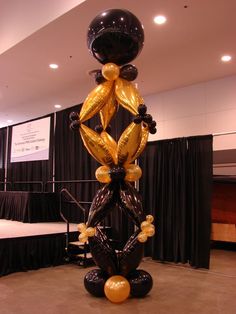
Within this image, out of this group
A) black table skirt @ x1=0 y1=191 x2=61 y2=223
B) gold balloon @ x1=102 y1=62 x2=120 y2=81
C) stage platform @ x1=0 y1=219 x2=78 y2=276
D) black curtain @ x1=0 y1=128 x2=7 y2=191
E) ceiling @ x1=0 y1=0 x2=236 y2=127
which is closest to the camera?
gold balloon @ x1=102 y1=62 x2=120 y2=81

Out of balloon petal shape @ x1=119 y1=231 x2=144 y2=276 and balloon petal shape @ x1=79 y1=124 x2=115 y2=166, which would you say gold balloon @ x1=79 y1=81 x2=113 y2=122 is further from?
balloon petal shape @ x1=119 y1=231 x2=144 y2=276

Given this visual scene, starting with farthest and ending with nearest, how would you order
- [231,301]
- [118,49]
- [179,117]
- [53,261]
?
[179,117]
[53,261]
[231,301]
[118,49]

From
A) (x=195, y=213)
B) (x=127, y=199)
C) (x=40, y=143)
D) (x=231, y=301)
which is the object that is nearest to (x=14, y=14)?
(x=40, y=143)

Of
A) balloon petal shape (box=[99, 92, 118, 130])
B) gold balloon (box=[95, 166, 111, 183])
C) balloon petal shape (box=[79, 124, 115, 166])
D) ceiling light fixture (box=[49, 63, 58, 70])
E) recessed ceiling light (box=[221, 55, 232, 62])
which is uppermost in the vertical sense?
ceiling light fixture (box=[49, 63, 58, 70])

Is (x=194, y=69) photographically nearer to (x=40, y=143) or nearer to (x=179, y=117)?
(x=179, y=117)

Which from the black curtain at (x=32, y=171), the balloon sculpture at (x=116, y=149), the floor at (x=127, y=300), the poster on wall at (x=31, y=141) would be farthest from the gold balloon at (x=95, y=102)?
the black curtain at (x=32, y=171)

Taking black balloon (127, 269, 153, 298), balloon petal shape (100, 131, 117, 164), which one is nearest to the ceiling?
balloon petal shape (100, 131, 117, 164)

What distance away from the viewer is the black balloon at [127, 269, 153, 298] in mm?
3098

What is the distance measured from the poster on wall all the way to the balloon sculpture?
3985 mm

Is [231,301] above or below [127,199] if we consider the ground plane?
below

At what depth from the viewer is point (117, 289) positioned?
2.92m

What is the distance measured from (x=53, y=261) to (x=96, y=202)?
1.96 m

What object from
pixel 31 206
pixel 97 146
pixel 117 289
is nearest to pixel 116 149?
pixel 97 146

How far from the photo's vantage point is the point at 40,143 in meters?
7.02
